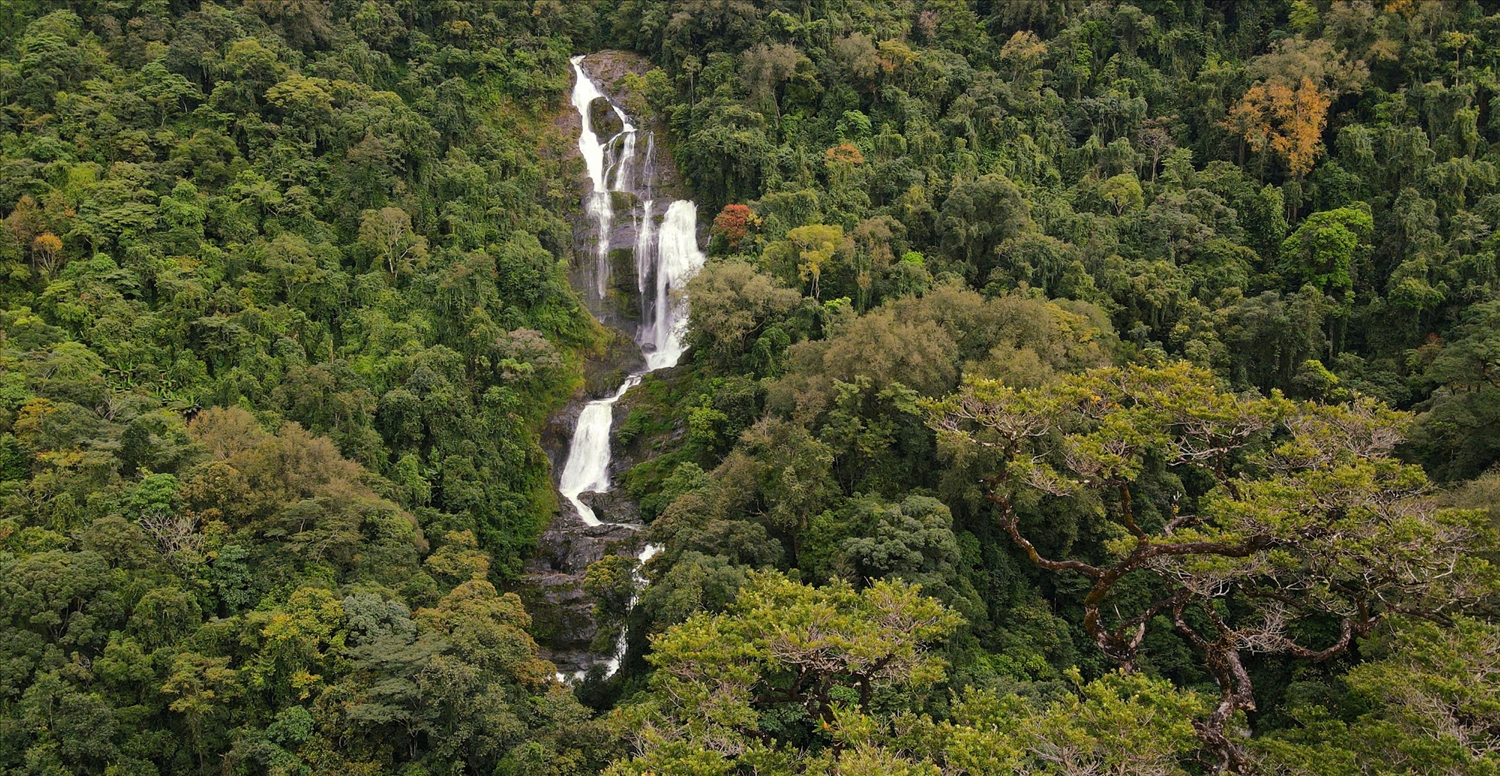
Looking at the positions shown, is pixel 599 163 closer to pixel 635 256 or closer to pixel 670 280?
pixel 635 256

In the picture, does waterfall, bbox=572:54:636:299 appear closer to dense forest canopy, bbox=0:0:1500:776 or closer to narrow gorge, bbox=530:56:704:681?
narrow gorge, bbox=530:56:704:681

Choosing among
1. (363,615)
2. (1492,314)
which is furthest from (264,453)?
(1492,314)

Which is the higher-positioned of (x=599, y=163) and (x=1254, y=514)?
(x=1254, y=514)

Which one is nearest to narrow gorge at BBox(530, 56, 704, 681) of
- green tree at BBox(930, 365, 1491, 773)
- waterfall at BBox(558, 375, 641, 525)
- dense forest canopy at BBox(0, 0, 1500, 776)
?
waterfall at BBox(558, 375, 641, 525)

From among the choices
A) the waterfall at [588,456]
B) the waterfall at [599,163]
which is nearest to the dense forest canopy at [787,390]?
the waterfall at [588,456]

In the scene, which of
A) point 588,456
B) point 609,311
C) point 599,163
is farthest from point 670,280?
point 588,456

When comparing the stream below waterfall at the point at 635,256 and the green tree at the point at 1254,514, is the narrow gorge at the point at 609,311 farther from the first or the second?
the green tree at the point at 1254,514

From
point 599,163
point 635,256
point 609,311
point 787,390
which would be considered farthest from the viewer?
point 599,163
